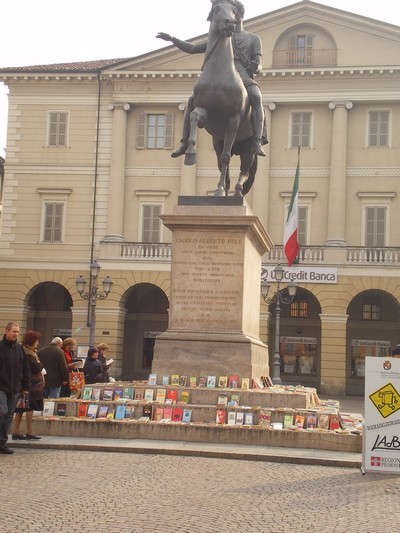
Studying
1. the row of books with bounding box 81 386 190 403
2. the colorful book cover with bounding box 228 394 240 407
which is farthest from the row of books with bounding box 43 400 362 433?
the row of books with bounding box 81 386 190 403

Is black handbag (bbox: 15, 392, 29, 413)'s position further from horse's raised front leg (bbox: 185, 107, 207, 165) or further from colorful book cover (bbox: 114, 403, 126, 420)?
horse's raised front leg (bbox: 185, 107, 207, 165)

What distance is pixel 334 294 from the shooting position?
36594 mm

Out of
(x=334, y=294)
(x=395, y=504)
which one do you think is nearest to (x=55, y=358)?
(x=395, y=504)

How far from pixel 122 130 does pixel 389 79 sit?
12647mm

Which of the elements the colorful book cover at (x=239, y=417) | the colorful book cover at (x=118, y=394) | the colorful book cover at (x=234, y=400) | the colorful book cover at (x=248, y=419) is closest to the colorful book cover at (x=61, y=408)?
the colorful book cover at (x=118, y=394)

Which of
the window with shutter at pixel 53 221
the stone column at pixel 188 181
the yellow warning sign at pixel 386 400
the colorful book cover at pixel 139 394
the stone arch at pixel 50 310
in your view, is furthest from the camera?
the stone arch at pixel 50 310

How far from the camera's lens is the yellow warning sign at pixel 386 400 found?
31.8 feet

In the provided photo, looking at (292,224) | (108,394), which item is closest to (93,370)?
(108,394)

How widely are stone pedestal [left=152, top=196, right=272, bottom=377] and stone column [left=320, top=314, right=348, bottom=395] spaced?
24194 millimetres

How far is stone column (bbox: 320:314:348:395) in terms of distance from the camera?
36.0 meters

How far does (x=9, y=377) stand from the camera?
33.0 feet

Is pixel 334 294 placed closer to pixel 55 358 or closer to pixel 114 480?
pixel 55 358

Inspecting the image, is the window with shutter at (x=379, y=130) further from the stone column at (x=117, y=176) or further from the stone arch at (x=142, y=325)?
the stone arch at (x=142, y=325)

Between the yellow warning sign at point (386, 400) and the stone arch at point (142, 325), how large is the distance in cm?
3150
